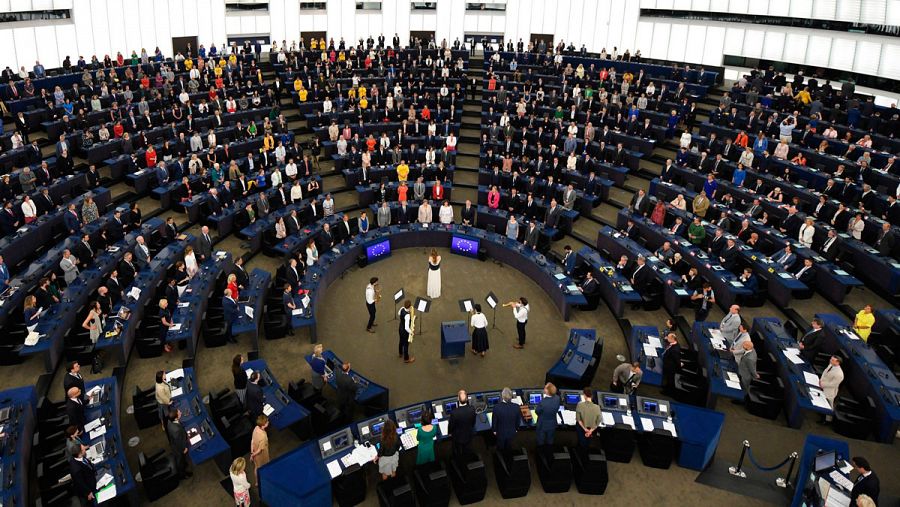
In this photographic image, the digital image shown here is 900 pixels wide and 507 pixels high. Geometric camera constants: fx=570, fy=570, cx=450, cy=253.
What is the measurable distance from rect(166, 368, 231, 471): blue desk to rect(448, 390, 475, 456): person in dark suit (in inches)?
165

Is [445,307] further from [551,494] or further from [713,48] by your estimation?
[713,48]

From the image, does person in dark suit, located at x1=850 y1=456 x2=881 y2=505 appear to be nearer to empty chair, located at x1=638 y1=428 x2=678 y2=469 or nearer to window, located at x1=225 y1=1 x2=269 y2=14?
empty chair, located at x1=638 y1=428 x2=678 y2=469

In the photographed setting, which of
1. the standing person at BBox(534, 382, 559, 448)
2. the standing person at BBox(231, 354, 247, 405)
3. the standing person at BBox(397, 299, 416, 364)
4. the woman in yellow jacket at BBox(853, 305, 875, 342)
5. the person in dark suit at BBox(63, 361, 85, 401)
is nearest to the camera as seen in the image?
the standing person at BBox(534, 382, 559, 448)

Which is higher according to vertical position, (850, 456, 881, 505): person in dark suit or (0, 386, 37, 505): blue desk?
(850, 456, 881, 505): person in dark suit

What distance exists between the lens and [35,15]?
29.4 meters

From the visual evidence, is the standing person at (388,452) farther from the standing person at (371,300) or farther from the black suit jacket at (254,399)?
the standing person at (371,300)

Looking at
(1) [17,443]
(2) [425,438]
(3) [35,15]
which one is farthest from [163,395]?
(3) [35,15]

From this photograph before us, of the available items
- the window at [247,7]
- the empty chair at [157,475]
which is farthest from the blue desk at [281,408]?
the window at [247,7]

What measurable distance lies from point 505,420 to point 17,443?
8685 mm

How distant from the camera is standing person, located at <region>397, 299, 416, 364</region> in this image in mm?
14047

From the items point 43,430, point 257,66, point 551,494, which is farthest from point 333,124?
point 551,494

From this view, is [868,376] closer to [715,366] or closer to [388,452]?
[715,366]

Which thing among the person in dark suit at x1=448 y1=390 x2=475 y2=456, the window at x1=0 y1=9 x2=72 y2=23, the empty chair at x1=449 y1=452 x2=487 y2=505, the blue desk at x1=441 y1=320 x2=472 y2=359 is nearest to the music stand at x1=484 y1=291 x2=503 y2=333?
the blue desk at x1=441 y1=320 x2=472 y2=359

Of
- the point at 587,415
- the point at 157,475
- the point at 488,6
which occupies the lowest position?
the point at 157,475
